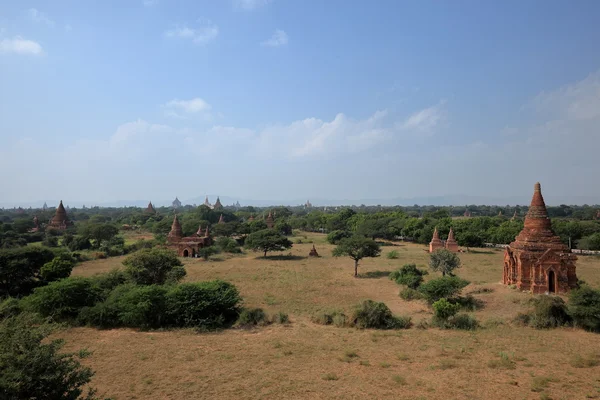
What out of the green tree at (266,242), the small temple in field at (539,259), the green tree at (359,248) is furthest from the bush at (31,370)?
the green tree at (266,242)

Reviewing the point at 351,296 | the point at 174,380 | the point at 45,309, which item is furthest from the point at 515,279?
the point at 45,309

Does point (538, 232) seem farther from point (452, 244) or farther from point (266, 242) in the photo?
point (266, 242)

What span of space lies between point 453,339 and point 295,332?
6.54 m

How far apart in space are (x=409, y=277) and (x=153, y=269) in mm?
16850

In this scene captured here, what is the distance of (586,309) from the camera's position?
15.8 meters

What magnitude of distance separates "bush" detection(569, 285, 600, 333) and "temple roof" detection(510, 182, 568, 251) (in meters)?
6.16

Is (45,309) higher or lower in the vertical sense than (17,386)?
lower

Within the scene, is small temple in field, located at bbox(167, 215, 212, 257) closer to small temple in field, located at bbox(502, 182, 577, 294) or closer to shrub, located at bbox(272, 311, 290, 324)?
shrub, located at bbox(272, 311, 290, 324)

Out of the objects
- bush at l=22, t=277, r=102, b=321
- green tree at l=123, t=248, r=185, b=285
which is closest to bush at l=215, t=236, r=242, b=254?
green tree at l=123, t=248, r=185, b=285

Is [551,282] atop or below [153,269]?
below

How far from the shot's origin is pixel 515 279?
22.9 metres

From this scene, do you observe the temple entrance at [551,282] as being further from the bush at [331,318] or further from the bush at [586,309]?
the bush at [331,318]

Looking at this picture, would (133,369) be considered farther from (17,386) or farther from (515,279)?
(515,279)

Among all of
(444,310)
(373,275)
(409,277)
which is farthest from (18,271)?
(444,310)
